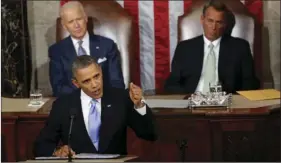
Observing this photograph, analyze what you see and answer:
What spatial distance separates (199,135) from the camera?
3.63 m

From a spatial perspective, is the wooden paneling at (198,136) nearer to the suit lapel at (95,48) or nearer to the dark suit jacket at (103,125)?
the dark suit jacket at (103,125)

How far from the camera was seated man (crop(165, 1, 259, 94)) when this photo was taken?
155 inches

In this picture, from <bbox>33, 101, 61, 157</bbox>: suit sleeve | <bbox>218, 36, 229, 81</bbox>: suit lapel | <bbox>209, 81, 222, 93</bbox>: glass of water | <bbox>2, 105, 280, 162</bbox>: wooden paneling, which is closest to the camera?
<bbox>33, 101, 61, 157</bbox>: suit sleeve

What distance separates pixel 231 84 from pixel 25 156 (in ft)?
3.41

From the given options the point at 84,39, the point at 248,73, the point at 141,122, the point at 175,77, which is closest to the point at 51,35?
the point at 84,39

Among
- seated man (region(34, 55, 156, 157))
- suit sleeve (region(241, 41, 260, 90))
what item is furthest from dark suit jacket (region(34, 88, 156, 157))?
suit sleeve (region(241, 41, 260, 90))

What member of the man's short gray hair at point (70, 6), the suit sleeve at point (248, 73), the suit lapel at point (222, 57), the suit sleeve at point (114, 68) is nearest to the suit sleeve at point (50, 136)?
the suit sleeve at point (114, 68)

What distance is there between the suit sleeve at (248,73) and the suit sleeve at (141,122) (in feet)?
1.84

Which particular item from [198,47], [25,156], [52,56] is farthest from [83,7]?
[25,156]

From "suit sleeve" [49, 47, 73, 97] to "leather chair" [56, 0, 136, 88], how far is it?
4.4 inches

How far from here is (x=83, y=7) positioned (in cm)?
422

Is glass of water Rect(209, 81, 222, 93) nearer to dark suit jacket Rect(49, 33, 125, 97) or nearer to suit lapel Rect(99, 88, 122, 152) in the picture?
dark suit jacket Rect(49, 33, 125, 97)

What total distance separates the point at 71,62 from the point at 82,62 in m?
0.28

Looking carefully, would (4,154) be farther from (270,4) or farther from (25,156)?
(270,4)
